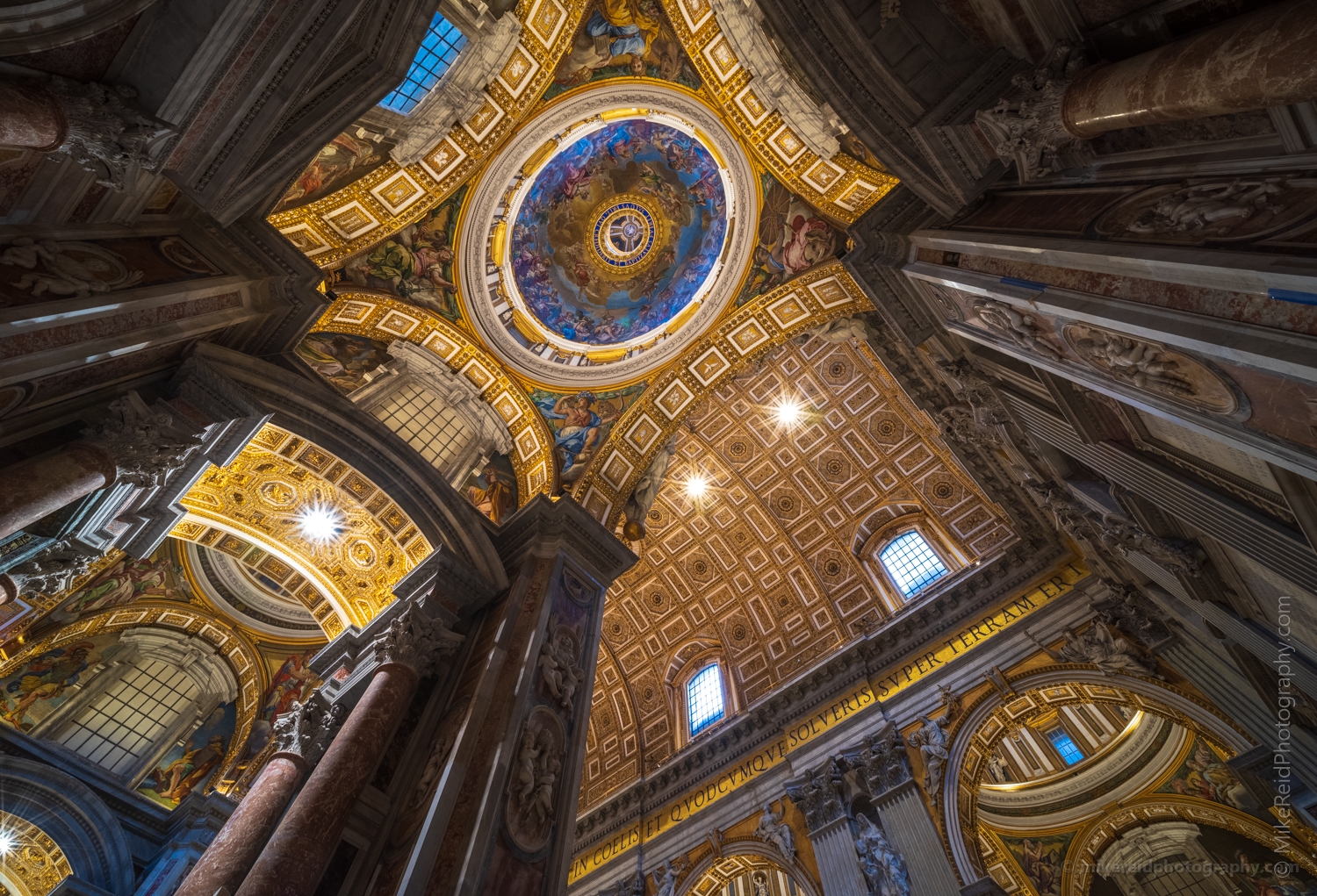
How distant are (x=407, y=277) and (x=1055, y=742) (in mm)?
20277

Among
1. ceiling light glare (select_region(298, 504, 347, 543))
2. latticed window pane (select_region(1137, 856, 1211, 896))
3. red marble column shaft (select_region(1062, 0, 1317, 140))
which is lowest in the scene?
red marble column shaft (select_region(1062, 0, 1317, 140))

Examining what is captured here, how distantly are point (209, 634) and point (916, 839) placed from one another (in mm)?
15883

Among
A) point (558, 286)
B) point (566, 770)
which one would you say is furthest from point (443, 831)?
point (558, 286)

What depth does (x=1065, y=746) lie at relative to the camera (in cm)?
1711

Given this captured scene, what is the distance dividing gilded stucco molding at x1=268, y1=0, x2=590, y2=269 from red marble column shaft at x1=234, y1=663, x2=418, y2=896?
643 centimetres

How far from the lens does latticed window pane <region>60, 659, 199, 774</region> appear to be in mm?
13711

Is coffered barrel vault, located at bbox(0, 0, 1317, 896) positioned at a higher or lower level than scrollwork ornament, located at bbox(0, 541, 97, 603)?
higher

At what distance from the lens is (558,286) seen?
12.4 metres

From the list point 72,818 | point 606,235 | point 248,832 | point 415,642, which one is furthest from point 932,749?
point 72,818

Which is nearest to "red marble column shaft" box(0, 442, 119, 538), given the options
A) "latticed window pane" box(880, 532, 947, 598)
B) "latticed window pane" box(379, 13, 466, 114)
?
"latticed window pane" box(379, 13, 466, 114)

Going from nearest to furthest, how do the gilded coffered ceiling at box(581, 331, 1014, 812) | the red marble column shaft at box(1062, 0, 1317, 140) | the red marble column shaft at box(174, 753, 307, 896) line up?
1. the red marble column shaft at box(1062, 0, 1317, 140)
2. the red marble column shaft at box(174, 753, 307, 896)
3. the gilded coffered ceiling at box(581, 331, 1014, 812)

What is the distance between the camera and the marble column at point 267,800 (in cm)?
623

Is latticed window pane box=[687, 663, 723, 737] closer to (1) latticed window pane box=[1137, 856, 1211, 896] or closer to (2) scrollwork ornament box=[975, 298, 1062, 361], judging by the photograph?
(1) latticed window pane box=[1137, 856, 1211, 896]

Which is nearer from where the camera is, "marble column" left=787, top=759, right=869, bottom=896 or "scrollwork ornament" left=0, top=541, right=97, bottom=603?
"scrollwork ornament" left=0, top=541, right=97, bottom=603
